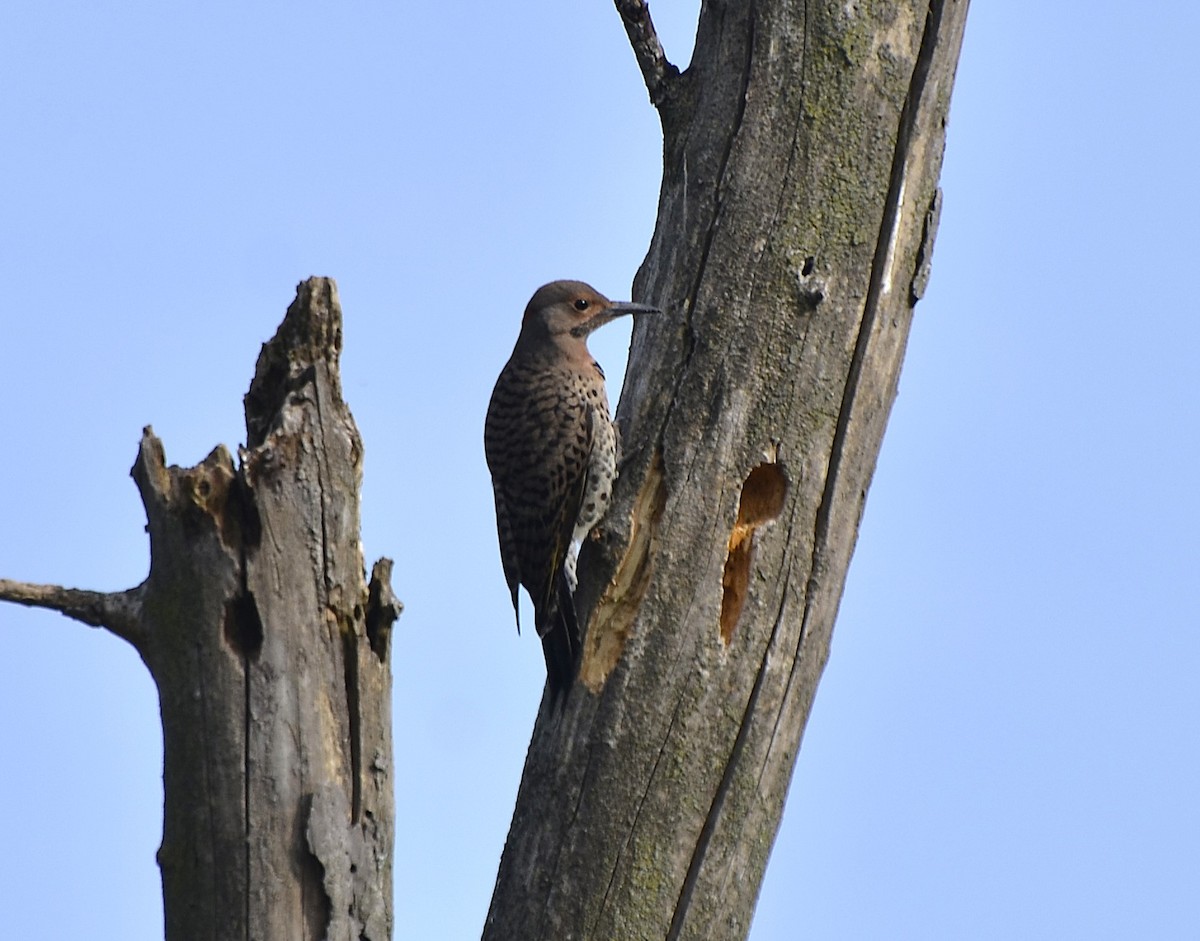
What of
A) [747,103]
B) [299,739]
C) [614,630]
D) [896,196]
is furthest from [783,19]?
[299,739]

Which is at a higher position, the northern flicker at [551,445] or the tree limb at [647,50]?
the tree limb at [647,50]

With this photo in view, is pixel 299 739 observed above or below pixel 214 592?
below

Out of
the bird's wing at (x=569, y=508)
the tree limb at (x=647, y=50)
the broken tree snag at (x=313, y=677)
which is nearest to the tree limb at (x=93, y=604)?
the broken tree snag at (x=313, y=677)

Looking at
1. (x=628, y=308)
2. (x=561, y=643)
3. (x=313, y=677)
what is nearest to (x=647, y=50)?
(x=628, y=308)

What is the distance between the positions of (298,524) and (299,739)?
46cm

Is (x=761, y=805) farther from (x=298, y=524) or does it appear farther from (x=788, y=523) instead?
(x=298, y=524)

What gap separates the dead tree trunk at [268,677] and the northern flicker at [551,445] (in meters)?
1.07

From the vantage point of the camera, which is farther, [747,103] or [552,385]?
[552,385]

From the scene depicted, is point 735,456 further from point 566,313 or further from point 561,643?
point 566,313

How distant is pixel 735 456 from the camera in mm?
4395

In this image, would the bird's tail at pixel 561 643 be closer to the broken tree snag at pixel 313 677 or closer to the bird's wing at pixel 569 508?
the bird's wing at pixel 569 508

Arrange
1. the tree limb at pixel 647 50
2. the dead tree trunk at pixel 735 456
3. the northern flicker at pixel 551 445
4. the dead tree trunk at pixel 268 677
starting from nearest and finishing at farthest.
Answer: the dead tree trunk at pixel 268 677 < the dead tree trunk at pixel 735 456 < the tree limb at pixel 647 50 < the northern flicker at pixel 551 445

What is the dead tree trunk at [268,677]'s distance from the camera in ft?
11.6

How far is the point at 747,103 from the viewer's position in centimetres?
464
